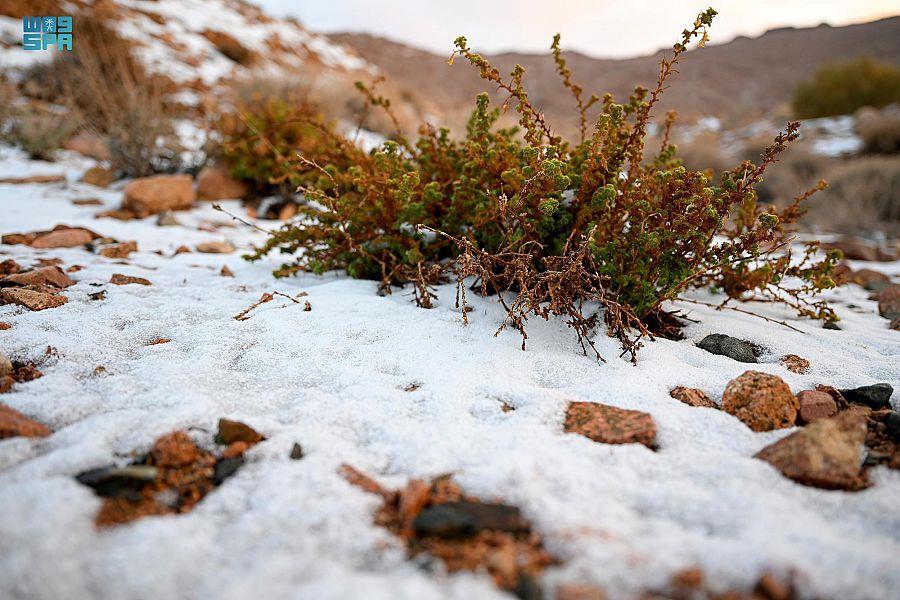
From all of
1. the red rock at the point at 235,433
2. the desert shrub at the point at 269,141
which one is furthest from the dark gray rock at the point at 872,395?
the desert shrub at the point at 269,141

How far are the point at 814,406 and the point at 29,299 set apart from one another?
2672 millimetres

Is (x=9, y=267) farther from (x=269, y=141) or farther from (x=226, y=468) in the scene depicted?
(x=269, y=141)

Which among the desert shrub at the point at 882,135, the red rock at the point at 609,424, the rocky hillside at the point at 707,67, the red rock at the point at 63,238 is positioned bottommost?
the red rock at the point at 63,238

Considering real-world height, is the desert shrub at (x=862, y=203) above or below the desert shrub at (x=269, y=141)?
above

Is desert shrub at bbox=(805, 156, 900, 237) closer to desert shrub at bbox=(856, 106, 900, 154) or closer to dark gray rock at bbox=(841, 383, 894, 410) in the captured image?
desert shrub at bbox=(856, 106, 900, 154)

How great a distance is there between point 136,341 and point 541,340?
139 centimetres

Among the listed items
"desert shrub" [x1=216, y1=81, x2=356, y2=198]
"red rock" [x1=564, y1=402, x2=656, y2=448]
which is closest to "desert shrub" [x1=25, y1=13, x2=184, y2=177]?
"desert shrub" [x1=216, y1=81, x2=356, y2=198]

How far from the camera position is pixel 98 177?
461 cm

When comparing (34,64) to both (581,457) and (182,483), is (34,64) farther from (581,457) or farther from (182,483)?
(581,457)

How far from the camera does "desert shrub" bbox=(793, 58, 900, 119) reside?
14.9 m

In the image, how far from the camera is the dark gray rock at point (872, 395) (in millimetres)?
1425

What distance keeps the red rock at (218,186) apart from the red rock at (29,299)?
2855mm

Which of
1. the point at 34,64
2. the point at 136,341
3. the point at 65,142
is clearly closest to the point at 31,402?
the point at 136,341

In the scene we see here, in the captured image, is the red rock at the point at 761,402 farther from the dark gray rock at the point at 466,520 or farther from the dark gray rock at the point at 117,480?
the dark gray rock at the point at 117,480
